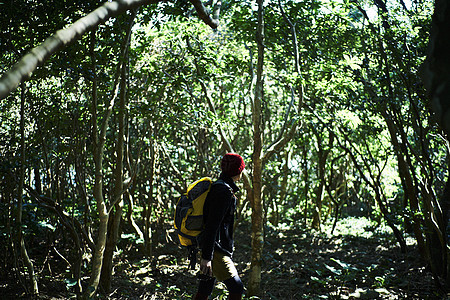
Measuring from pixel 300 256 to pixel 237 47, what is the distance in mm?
5896

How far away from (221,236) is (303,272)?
14.0ft

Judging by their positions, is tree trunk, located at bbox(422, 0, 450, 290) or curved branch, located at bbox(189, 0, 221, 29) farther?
curved branch, located at bbox(189, 0, 221, 29)

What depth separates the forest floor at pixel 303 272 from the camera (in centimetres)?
590

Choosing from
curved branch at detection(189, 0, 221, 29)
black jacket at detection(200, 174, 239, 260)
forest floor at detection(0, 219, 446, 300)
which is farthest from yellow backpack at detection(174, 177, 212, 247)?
forest floor at detection(0, 219, 446, 300)

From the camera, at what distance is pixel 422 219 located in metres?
6.37

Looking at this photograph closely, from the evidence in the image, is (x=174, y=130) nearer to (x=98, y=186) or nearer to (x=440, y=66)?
(x=98, y=186)

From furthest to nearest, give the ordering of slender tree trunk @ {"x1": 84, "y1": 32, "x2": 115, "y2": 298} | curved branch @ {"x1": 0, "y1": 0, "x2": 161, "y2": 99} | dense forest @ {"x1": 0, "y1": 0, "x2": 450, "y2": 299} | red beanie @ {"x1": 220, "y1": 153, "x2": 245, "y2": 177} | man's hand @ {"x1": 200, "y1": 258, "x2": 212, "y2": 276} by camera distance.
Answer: dense forest @ {"x1": 0, "y1": 0, "x2": 450, "y2": 299} < slender tree trunk @ {"x1": 84, "y1": 32, "x2": 115, "y2": 298} < red beanie @ {"x1": 220, "y1": 153, "x2": 245, "y2": 177} < man's hand @ {"x1": 200, "y1": 258, "x2": 212, "y2": 276} < curved branch @ {"x1": 0, "y1": 0, "x2": 161, "y2": 99}

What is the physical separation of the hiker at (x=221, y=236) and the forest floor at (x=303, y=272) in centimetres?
147

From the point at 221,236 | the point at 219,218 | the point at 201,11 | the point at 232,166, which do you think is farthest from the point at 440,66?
the point at 221,236

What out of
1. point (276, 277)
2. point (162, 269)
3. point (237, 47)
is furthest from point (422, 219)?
point (237, 47)

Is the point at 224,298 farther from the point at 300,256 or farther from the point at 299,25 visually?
the point at 299,25

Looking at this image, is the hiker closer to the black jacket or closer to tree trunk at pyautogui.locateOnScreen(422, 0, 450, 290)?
the black jacket

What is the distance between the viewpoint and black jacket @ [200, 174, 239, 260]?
3.61 metres

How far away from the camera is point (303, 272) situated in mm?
7547
